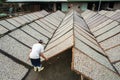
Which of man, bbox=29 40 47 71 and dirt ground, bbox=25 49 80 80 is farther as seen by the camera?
man, bbox=29 40 47 71

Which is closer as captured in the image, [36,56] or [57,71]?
[36,56]

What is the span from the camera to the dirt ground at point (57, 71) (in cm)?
423

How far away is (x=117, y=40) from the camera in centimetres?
571

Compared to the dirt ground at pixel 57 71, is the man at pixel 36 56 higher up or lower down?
higher up

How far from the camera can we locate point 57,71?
177 inches

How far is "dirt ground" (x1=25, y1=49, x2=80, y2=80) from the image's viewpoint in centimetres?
423

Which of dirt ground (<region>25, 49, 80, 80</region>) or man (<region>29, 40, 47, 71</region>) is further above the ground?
man (<region>29, 40, 47, 71</region>)

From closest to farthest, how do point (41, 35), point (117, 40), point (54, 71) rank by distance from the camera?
1. point (54, 71)
2. point (117, 40)
3. point (41, 35)

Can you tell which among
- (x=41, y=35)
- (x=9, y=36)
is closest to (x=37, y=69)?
(x=9, y=36)

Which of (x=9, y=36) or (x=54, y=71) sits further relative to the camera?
(x=9, y=36)

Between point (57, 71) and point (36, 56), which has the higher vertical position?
point (36, 56)

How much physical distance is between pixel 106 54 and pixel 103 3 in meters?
23.1

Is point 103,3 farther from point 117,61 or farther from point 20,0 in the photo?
point 117,61

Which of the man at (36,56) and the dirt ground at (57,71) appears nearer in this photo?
the dirt ground at (57,71)
